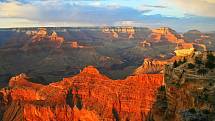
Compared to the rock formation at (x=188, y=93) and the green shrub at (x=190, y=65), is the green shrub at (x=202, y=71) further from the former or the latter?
the green shrub at (x=190, y=65)

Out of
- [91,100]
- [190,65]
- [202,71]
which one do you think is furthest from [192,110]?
[91,100]

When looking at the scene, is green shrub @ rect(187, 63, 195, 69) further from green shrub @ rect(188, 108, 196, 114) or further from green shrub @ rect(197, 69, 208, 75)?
green shrub @ rect(188, 108, 196, 114)

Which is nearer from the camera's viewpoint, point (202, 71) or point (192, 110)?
point (192, 110)

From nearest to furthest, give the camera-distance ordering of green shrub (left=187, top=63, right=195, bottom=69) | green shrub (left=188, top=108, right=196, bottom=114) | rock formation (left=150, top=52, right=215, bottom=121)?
green shrub (left=188, top=108, right=196, bottom=114)
rock formation (left=150, top=52, right=215, bottom=121)
green shrub (left=187, top=63, right=195, bottom=69)

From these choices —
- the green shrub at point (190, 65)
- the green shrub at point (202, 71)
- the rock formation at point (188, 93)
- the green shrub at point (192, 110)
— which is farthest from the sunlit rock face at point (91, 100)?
the green shrub at point (192, 110)

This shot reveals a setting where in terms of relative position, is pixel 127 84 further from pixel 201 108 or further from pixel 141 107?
pixel 201 108

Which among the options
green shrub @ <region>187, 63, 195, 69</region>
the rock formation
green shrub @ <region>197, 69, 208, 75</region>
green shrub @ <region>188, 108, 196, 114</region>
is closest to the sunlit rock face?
the rock formation

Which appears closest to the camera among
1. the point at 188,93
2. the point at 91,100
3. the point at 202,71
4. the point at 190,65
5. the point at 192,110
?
the point at 192,110

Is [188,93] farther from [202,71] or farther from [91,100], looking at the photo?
[91,100]

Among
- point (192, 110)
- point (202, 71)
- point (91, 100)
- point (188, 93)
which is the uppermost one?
point (202, 71)
